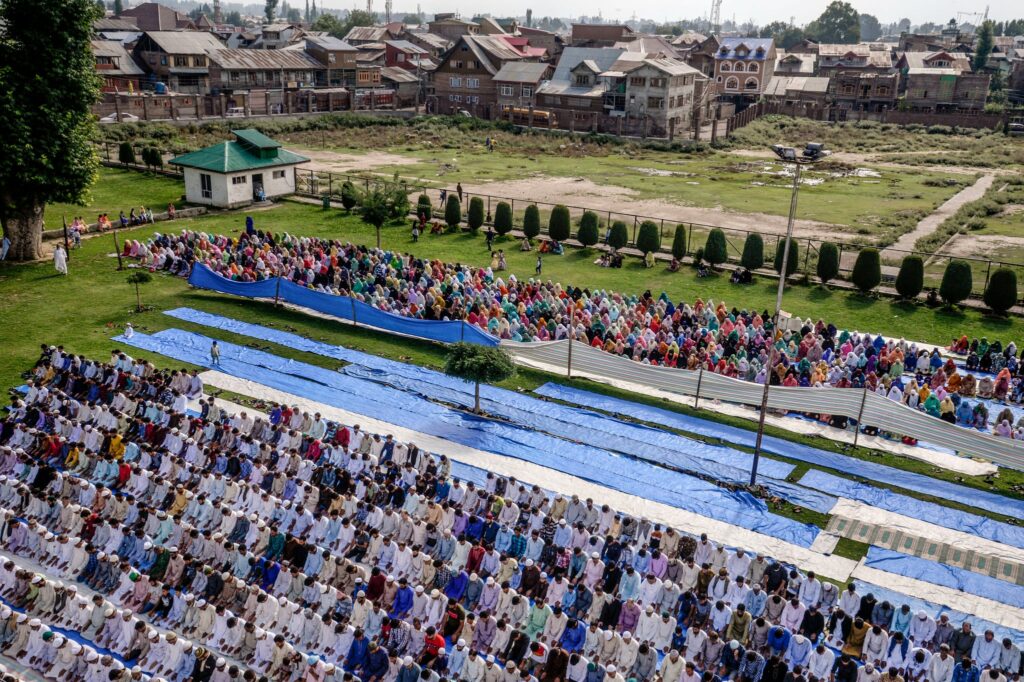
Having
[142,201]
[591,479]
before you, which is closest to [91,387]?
[591,479]

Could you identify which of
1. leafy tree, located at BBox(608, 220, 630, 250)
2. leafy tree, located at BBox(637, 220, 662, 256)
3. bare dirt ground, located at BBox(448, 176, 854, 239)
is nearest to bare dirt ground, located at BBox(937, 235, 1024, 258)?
bare dirt ground, located at BBox(448, 176, 854, 239)

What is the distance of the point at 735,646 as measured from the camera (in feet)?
50.4

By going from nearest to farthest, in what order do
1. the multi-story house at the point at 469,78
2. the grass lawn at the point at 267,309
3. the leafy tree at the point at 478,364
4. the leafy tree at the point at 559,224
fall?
the leafy tree at the point at 478,364 → the grass lawn at the point at 267,309 → the leafy tree at the point at 559,224 → the multi-story house at the point at 469,78

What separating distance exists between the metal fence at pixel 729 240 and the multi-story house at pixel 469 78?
42.5 meters

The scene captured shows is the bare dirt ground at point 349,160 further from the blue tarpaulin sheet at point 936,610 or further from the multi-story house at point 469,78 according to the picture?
the blue tarpaulin sheet at point 936,610

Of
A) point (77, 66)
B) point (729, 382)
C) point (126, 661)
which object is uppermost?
point (77, 66)

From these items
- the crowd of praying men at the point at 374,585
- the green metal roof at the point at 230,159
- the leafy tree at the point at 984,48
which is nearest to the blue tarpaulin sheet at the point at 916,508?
the crowd of praying men at the point at 374,585

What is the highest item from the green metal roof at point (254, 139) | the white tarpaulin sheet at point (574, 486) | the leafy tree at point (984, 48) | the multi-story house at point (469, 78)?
the leafy tree at point (984, 48)

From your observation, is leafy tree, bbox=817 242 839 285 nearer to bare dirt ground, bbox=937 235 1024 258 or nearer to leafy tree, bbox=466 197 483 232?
bare dirt ground, bbox=937 235 1024 258

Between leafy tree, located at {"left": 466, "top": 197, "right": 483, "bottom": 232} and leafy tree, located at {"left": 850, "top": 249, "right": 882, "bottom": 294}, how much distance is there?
18780mm

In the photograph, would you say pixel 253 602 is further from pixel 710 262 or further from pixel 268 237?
pixel 710 262

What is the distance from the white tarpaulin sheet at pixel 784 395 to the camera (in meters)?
22.7

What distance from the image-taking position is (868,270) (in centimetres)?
3759

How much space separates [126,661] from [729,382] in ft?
56.2
